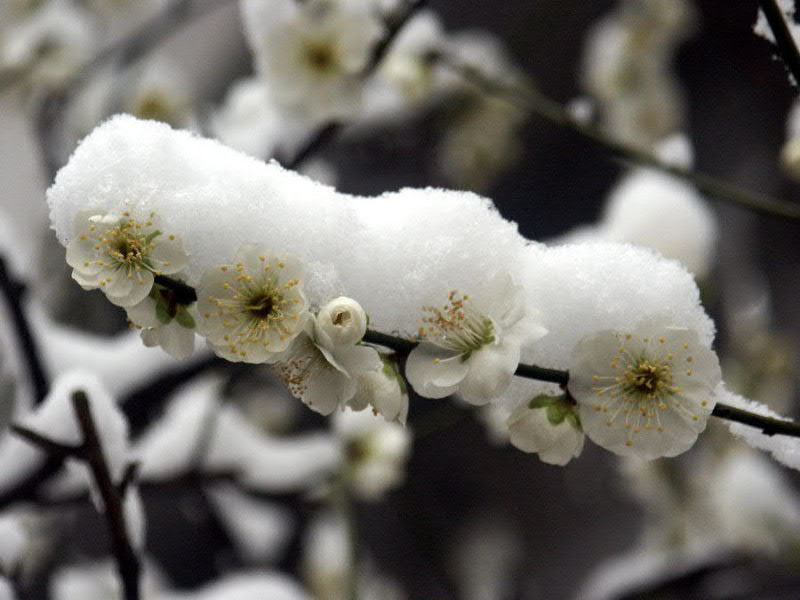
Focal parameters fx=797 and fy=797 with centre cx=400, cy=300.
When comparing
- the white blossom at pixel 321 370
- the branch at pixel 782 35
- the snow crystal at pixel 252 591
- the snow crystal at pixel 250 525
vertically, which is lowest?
the snow crystal at pixel 250 525

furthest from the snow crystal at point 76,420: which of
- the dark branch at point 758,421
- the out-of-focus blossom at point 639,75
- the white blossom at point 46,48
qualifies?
the out-of-focus blossom at point 639,75

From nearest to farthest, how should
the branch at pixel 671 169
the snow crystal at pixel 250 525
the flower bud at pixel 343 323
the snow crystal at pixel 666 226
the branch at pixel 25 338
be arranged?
the flower bud at pixel 343 323
the branch at pixel 671 169
the branch at pixel 25 338
the snow crystal at pixel 666 226
the snow crystal at pixel 250 525

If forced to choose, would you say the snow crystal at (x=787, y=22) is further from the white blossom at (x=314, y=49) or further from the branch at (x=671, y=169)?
A: the white blossom at (x=314, y=49)

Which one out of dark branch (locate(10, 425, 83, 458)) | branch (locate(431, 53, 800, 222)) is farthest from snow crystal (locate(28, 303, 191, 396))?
branch (locate(431, 53, 800, 222))

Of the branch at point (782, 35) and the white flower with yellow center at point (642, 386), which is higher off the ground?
the branch at point (782, 35)

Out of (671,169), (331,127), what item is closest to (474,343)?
(671,169)

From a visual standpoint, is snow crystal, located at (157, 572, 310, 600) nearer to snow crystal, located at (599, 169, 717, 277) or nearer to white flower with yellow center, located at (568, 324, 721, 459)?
snow crystal, located at (599, 169, 717, 277)

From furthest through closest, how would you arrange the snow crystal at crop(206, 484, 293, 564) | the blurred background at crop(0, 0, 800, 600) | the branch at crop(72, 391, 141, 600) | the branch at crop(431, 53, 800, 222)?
the snow crystal at crop(206, 484, 293, 564), the blurred background at crop(0, 0, 800, 600), the branch at crop(431, 53, 800, 222), the branch at crop(72, 391, 141, 600)
